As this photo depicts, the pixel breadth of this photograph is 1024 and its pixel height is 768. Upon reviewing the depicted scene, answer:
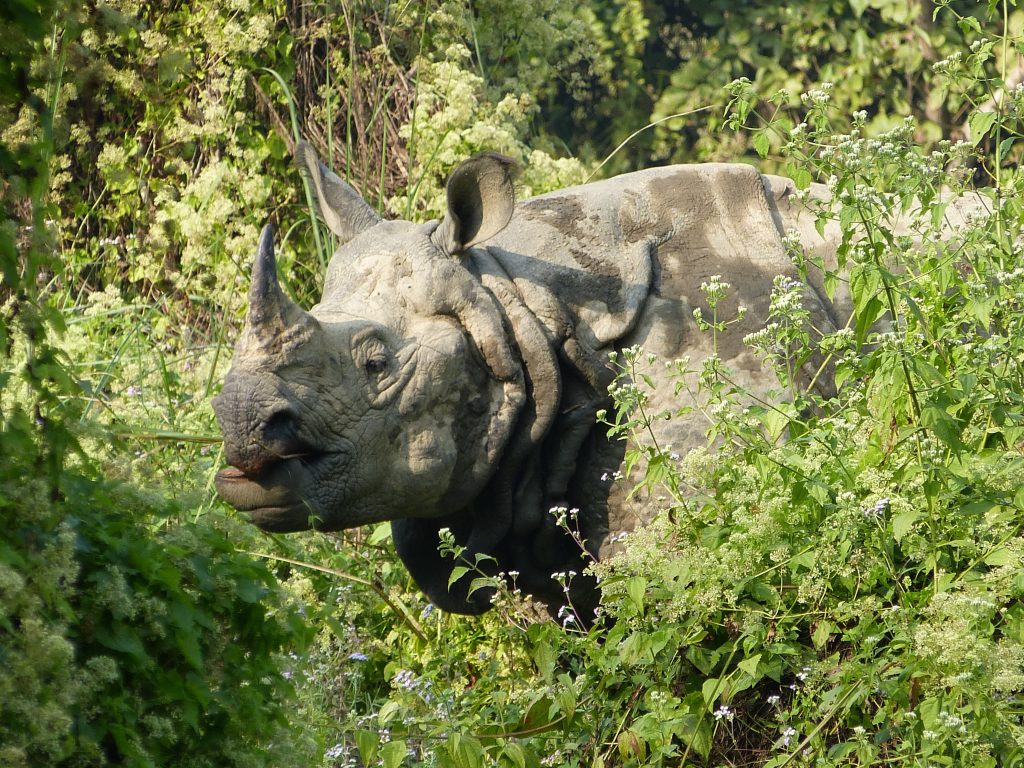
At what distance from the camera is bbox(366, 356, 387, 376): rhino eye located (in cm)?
423

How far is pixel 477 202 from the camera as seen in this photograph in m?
4.55

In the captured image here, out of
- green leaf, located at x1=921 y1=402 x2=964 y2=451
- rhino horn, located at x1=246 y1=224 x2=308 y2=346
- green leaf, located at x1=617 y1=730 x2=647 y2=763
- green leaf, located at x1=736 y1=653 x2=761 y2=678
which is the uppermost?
rhino horn, located at x1=246 y1=224 x2=308 y2=346

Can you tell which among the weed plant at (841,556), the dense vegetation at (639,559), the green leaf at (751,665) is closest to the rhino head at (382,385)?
the dense vegetation at (639,559)

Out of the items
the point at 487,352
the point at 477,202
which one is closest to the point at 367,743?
the point at 487,352

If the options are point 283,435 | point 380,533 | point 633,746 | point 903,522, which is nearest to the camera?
point 903,522

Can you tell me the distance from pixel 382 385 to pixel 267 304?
1.30 feet

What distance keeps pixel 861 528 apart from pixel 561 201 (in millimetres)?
1762

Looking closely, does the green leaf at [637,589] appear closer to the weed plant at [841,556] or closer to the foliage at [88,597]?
the weed plant at [841,556]

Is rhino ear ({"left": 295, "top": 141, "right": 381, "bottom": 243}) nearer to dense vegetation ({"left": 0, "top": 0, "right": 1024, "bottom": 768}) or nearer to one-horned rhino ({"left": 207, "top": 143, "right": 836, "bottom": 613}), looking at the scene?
one-horned rhino ({"left": 207, "top": 143, "right": 836, "bottom": 613})

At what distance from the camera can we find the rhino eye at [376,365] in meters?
4.23

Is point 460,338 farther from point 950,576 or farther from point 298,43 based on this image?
point 298,43

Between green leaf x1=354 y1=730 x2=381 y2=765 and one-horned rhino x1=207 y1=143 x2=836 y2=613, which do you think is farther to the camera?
one-horned rhino x1=207 y1=143 x2=836 y2=613

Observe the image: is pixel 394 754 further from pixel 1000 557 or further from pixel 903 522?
pixel 1000 557

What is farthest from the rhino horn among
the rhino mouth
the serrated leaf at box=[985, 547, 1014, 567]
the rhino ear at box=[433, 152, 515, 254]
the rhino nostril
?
the serrated leaf at box=[985, 547, 1014, 567]
